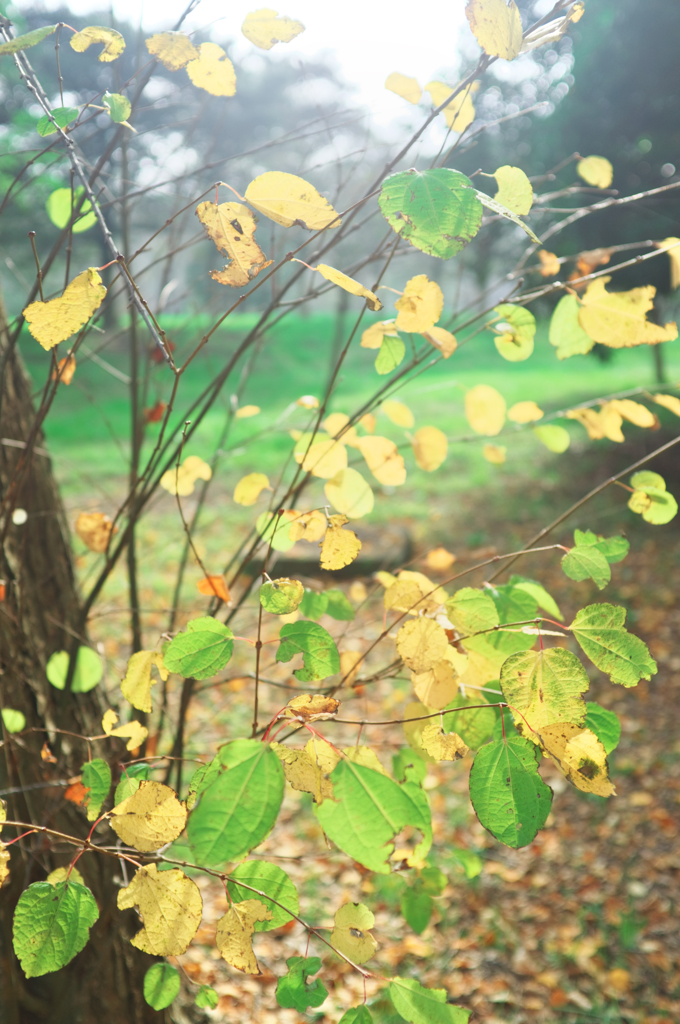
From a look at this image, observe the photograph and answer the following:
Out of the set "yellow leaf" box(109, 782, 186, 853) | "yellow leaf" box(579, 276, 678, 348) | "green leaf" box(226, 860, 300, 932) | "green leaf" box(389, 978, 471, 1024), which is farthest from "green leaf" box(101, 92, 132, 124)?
"green leaf" box(389, 978, 471, 1024)

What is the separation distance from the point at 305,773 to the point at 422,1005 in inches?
9.4

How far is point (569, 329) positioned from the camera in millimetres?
778

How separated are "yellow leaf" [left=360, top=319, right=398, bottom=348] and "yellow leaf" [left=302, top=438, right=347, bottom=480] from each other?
0.44 feet

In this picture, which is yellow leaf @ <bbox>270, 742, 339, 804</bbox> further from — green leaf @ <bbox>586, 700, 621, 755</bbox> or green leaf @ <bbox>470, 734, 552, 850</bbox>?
green leaf @ <bbox>586, 700, 621, 755</bbox>

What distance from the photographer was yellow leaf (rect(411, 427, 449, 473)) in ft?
3.25

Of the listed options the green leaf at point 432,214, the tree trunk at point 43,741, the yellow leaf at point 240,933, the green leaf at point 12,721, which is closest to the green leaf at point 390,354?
the green leaf at point 432,214

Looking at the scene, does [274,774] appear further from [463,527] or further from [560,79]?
[560,79]

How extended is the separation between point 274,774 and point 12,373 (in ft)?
3.73

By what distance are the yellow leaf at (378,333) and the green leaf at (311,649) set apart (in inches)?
14.2

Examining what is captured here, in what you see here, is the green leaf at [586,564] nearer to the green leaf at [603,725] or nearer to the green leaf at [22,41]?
the green leaf at [603,725]

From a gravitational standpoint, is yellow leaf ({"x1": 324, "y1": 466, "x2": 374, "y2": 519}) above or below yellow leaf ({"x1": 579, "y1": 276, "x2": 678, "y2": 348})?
below

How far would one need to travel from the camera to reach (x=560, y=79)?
6.50 meters

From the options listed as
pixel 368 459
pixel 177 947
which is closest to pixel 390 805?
pixel 177 947

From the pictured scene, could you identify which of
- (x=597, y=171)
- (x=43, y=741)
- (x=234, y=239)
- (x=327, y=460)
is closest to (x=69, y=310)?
(x=234, y=239)
